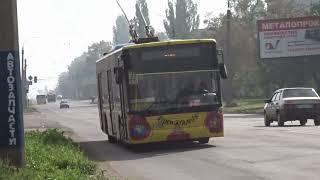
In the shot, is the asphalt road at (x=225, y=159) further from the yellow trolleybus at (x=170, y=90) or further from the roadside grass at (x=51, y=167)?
the roadside grass at (x=51, y=167)

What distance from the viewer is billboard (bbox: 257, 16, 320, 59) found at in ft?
196

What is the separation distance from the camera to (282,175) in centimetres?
1273

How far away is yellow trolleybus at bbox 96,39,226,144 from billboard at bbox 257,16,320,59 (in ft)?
134

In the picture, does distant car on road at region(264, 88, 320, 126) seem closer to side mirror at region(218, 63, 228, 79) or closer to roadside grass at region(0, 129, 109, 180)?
side mirror at region(218, 63, 228, 79)

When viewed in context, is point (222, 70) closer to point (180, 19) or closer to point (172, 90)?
point (172, 90)

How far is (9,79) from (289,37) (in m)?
50.7

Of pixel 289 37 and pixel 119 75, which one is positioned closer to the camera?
pixel 119 75

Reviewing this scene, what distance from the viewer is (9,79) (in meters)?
11.6

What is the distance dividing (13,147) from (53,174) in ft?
2.81

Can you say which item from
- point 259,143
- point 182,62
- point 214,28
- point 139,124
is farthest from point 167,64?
point 214,28

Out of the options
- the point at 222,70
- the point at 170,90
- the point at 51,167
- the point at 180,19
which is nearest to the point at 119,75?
the point at 170,90

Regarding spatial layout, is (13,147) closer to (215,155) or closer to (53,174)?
(53,174)

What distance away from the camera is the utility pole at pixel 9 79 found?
38.0 ft

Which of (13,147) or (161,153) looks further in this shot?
(161,153)
